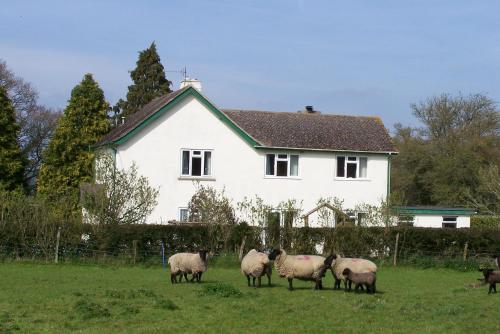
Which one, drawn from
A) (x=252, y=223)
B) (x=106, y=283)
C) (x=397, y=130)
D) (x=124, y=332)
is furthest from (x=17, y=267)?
(x=397, y=130)

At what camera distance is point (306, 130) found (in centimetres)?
4734

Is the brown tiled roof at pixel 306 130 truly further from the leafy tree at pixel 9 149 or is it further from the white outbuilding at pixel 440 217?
the leafy tree at pixel 9 149

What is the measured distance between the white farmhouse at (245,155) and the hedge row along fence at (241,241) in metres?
7.63

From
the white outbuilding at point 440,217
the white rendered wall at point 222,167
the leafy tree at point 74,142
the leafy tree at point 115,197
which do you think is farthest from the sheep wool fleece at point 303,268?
the leafy tree at point 74,142

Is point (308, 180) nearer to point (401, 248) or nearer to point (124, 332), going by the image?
point (401, 248)

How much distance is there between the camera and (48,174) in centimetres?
5741

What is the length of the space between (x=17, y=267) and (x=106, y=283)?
7300 millimetres

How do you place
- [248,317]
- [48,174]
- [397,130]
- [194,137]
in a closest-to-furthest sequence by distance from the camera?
1. [248,317]
2. [194,137]
3. [48,174]
4. [397,130]

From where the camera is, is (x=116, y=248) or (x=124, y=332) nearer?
(x=124, y=332)

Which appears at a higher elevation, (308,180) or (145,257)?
(308,180)

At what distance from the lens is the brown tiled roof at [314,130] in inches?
1810

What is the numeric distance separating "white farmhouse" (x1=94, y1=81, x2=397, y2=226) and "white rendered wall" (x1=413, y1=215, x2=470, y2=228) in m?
2.91

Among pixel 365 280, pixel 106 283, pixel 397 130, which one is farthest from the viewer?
pixel 397 130

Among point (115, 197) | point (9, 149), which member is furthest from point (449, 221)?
point (9, 149)
